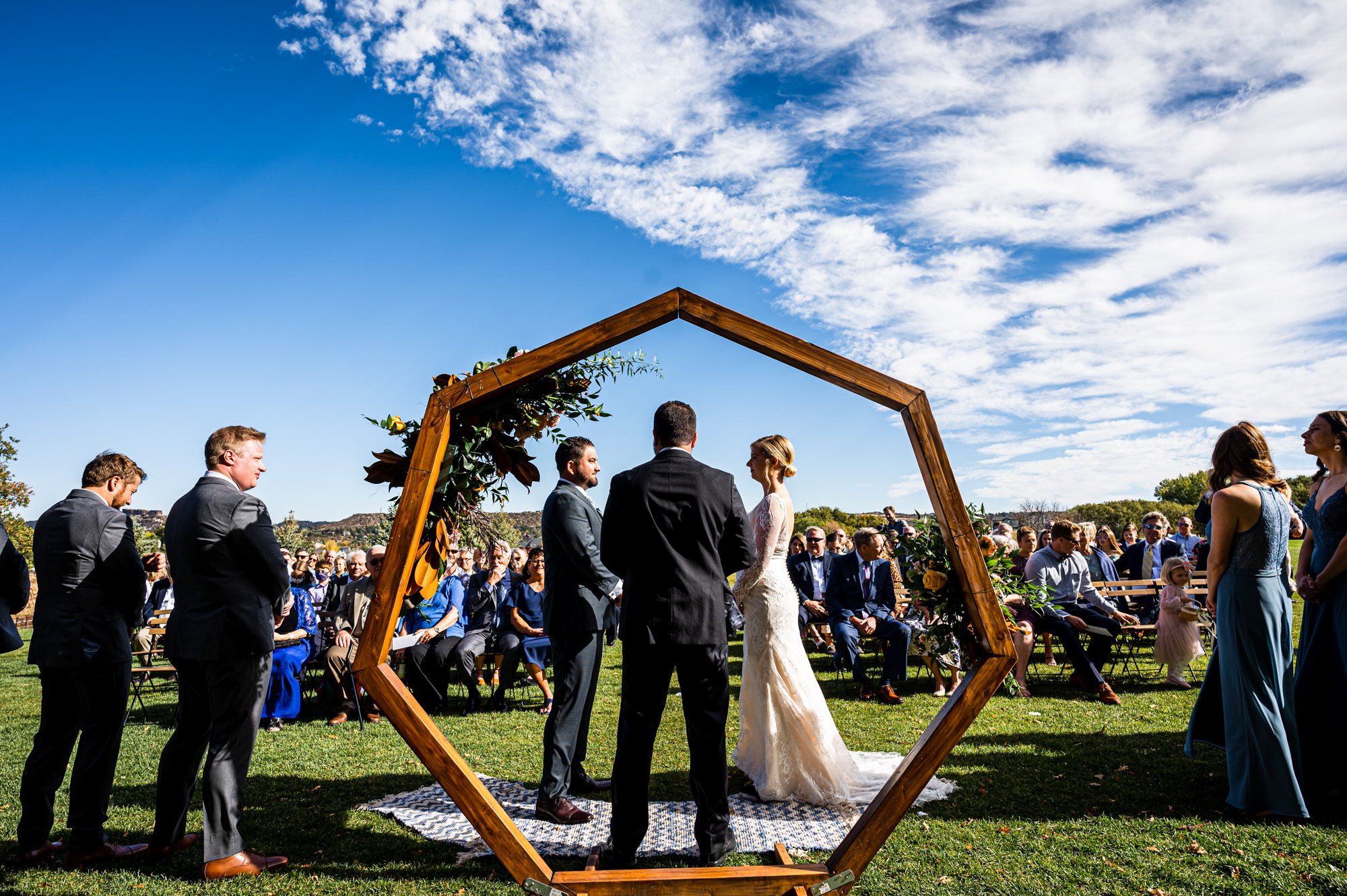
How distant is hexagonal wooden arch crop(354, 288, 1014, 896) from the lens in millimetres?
3660

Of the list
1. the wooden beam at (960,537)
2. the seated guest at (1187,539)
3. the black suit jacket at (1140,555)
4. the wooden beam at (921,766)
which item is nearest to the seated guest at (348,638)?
the wooden beam at (921,766)

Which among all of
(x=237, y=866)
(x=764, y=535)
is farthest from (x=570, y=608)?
(x=237, y=866)

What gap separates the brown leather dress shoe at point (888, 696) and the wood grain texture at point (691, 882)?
5671mm

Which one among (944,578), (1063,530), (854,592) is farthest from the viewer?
(854,592)

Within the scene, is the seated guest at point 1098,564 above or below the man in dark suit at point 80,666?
above

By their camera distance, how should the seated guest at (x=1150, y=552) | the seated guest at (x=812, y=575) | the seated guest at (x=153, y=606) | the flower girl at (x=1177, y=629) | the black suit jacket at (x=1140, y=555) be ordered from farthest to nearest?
the black suit jacket at (x=1140, y=555), the seated guest at (x=1150, y=552), the seated guest at (x=812, y=575), the seated guest at (x=153, y=606), the flower girl at (x=1177, y=629)

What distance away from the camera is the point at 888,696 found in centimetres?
903

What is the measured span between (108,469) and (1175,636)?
10.8 metres

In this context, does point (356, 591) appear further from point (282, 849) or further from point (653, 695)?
point (653, 695)

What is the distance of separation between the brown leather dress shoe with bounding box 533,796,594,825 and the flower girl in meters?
7.70

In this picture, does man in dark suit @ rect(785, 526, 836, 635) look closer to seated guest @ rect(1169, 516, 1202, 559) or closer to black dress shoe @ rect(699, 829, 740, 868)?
seated guest @ rect(1169, 516, 1202, 559)

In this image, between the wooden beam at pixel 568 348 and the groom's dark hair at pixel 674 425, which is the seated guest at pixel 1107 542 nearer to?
the groom's dark hair at pixel 674 425

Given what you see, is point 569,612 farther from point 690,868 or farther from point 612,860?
point 690,868

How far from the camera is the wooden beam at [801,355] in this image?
3842 millimetres
